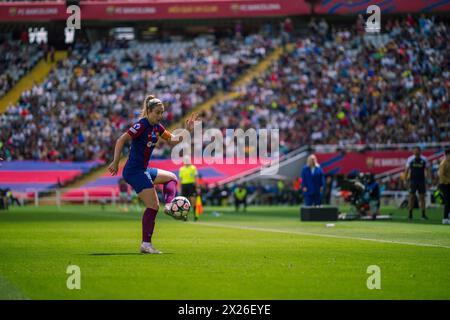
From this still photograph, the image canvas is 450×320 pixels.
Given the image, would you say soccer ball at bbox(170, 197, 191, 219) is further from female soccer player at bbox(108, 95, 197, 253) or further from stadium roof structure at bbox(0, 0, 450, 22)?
stadium roof structure at bbox(0, 0, 450, 22)

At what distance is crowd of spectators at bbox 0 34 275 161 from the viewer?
5259cm

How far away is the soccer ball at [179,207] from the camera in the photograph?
16.0 meters

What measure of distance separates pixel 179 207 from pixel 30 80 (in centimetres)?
4512

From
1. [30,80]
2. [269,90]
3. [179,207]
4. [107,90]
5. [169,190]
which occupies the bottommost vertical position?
[179,207]

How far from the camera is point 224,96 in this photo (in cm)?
5512

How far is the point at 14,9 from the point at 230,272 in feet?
173

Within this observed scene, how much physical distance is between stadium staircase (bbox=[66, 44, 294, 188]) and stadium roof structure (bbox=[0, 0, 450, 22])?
3441 millimetres

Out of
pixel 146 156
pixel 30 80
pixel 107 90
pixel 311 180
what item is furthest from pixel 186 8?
pixel 146 156

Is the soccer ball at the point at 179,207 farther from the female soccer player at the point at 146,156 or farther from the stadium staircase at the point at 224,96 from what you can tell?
the stadium staircase at the point at 224,96

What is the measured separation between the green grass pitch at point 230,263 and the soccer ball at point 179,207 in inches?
26.1

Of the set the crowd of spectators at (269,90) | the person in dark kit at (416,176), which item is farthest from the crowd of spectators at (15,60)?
the person in dark kit at (416,176)

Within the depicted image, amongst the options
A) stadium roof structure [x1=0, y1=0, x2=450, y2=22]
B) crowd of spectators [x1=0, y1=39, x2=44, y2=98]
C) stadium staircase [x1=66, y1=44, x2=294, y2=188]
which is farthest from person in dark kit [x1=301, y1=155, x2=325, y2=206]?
crowd of spectators [x1=0, y1=39, x2=44, y2=98]

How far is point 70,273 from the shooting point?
1243 cm

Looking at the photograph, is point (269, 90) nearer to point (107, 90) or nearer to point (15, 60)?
point (107, 90)
